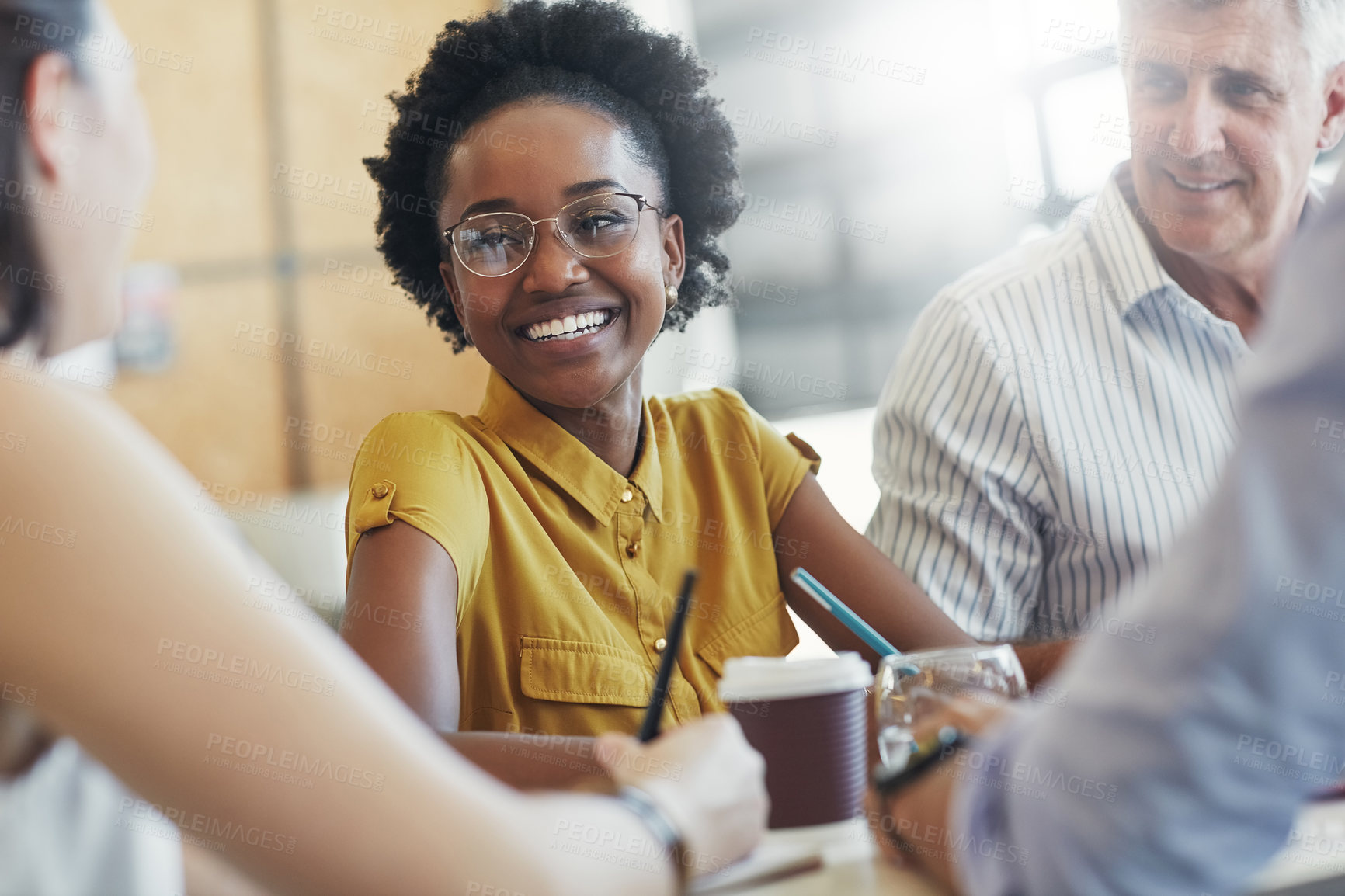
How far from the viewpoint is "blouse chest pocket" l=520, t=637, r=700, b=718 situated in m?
1.26

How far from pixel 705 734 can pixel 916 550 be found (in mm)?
871

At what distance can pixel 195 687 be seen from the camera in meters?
0.55

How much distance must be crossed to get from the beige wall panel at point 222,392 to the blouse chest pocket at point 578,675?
10.4 ft

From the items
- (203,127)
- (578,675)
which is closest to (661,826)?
(578,675)

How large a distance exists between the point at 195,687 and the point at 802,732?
18.6 inches

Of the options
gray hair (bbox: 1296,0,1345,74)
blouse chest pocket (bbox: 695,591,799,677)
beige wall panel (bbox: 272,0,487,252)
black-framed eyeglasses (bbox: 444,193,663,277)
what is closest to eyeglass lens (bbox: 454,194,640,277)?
black-framed eyeglasses (bbox: 444,193,663,277)

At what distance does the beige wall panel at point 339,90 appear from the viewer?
4.15 m

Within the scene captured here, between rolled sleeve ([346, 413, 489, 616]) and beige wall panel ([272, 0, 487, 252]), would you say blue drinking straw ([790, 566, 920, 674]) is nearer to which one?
rolled sleeve ([346, 413, 489, 616])

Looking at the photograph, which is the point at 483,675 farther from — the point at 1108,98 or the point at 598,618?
the point at 1108,98

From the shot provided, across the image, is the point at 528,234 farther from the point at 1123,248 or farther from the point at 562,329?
the point at 1123,248

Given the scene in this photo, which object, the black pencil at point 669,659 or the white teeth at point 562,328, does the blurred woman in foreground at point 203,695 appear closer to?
the black pencil at point 669,659

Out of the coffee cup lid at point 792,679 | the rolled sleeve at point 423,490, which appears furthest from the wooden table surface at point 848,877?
the rolled sleeve at point 423,490

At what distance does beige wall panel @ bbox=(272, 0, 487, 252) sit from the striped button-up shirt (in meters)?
3.07

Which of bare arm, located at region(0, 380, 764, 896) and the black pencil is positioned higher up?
bare arm, located at region(0, 380, 764, 896)
